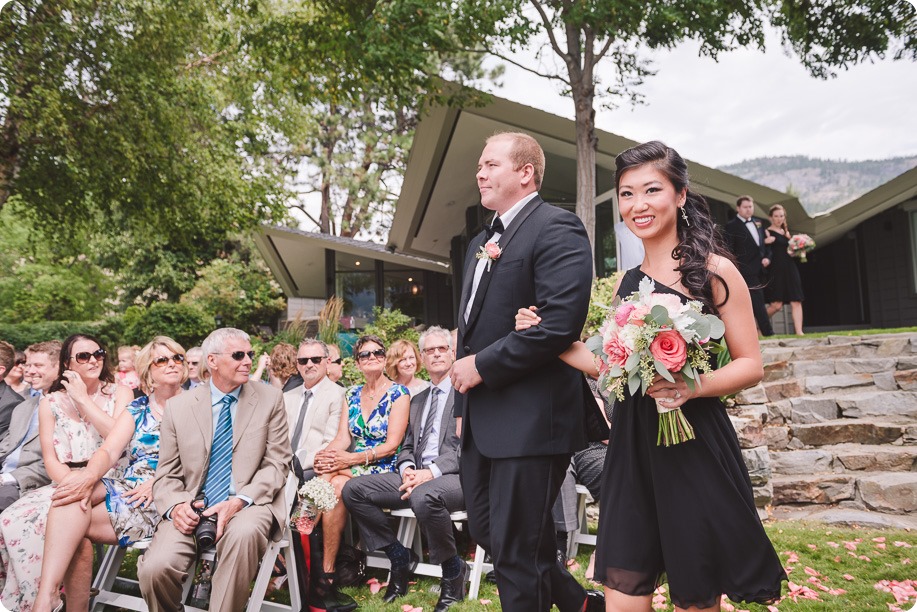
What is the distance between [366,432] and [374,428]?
0.09 metres

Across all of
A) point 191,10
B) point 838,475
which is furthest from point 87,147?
point 838,475

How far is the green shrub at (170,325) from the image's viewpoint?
2086 cm

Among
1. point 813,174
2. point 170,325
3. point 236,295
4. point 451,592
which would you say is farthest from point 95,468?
point 813,174

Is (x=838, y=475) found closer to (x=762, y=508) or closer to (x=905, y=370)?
(x=762, y=508)

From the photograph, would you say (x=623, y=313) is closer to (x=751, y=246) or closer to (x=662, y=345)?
(x=662, y=345)

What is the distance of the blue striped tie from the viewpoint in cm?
415

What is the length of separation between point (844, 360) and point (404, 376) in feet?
20.7

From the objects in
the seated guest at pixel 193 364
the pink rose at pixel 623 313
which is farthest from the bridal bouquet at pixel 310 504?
the pink rose at pixel 623 313

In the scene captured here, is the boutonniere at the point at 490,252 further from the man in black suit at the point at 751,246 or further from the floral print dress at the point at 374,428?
the man in black suit at the point at 751,246

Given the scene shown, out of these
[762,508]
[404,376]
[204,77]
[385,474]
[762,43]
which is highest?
[204,77]

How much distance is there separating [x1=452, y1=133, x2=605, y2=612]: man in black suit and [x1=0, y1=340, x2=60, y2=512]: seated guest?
3.64 m

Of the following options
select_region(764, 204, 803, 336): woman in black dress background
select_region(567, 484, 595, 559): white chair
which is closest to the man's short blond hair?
select_region(567, 484, 595, 559): white chair

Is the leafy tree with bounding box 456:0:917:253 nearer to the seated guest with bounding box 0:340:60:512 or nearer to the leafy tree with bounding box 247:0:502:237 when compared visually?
the leafy tree with bounding box 247:0:502:237

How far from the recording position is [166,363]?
506 cm
